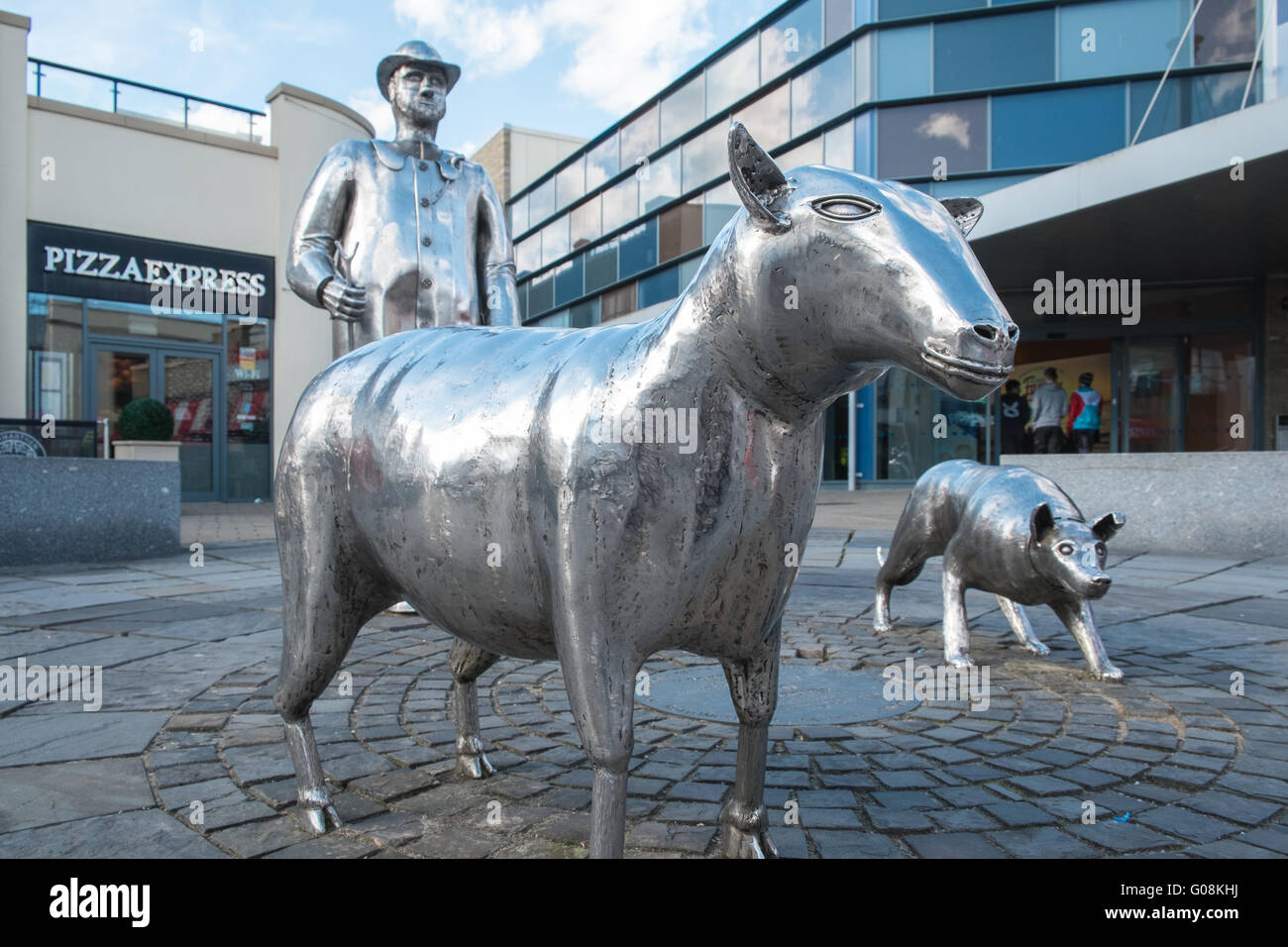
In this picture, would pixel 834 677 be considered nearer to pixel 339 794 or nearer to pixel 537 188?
pixel 339 794

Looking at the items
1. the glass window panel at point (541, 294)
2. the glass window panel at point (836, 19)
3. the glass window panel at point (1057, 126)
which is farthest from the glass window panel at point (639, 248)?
the glass window panel at point (1057, 126)

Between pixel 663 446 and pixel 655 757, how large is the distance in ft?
5.46

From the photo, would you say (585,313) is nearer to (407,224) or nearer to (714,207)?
(714,207)

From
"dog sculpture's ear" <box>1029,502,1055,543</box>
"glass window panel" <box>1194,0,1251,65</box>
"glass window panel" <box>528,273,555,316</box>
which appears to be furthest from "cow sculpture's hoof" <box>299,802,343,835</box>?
"glass window panel" <box>528,273,555,316</box>

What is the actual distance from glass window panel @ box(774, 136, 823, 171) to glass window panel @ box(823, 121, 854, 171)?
16cm

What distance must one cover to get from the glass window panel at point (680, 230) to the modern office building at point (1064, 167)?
261cm

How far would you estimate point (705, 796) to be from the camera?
8.79 ft

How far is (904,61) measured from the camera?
16391 millimetres

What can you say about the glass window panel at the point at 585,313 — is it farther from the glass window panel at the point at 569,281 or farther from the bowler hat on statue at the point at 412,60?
the bowler hat on statue at the point at 412,60

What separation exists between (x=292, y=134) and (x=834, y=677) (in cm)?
1812

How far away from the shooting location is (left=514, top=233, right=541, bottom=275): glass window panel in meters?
31.0

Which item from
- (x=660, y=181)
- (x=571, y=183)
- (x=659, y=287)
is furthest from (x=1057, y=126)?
(x=571, y=183)

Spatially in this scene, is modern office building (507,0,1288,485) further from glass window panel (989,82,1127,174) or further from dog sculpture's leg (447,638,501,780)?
dog sculpture's leg (447,638,501,780)
